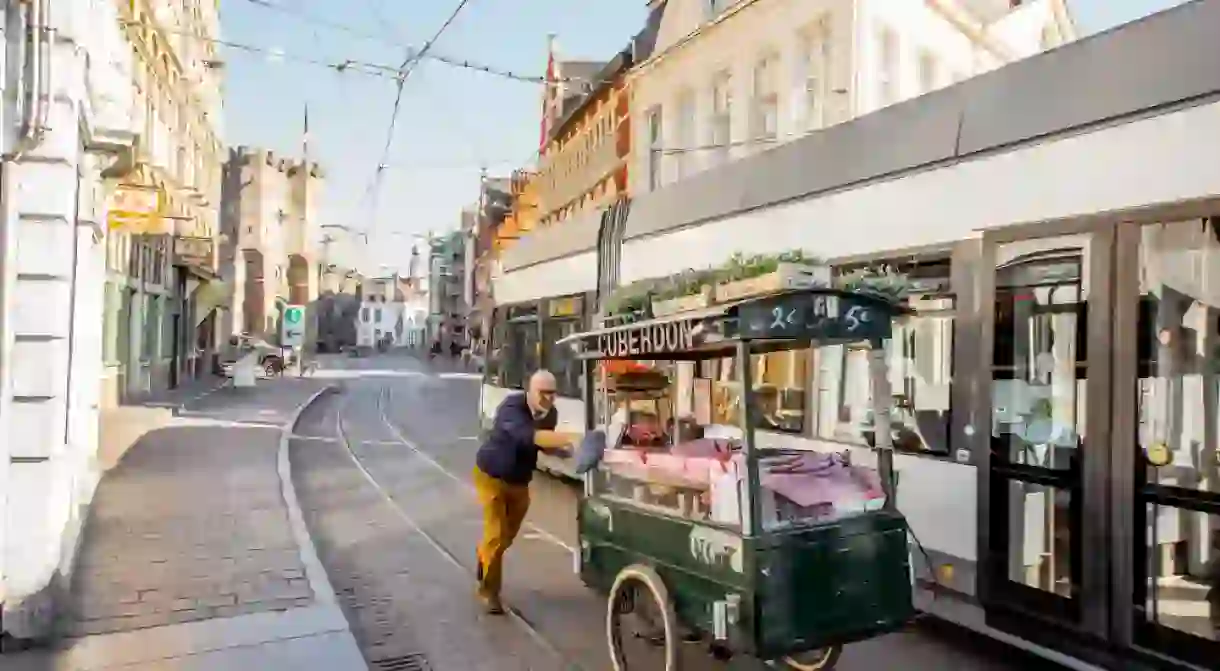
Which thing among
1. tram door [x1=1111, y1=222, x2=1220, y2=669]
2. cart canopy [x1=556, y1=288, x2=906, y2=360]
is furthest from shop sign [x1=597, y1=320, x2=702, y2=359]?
tram door [x1=1111, y1=222, x2=1220, y2=669]

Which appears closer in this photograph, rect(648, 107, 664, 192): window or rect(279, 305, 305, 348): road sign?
rect(648, 107, 664, 192): window

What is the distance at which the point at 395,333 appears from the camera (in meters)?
141

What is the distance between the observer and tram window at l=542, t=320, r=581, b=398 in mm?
11615

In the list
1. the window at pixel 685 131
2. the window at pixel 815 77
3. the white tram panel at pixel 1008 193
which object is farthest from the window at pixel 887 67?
the white tram panel at pixel 1008 193

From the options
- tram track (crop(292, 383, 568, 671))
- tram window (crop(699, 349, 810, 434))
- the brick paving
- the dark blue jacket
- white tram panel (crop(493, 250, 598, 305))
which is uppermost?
white tram panel (crop(493, 250, 598, 305))

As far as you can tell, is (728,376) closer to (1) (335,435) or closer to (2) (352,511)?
(2) (352,511)

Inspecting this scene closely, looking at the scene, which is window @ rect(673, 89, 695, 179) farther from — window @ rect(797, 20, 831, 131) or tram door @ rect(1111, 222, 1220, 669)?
tram door @ rect(1111, 222, 1220, 669)

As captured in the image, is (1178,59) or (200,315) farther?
(200,315)

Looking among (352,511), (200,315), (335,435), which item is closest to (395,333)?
(200,315)

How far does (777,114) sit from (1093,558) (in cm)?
1448

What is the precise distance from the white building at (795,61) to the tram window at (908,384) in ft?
29.5

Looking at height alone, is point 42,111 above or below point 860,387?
above

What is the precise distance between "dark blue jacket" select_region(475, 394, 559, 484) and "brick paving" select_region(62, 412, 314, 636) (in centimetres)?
177

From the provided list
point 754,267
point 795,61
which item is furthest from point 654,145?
point 754,267
